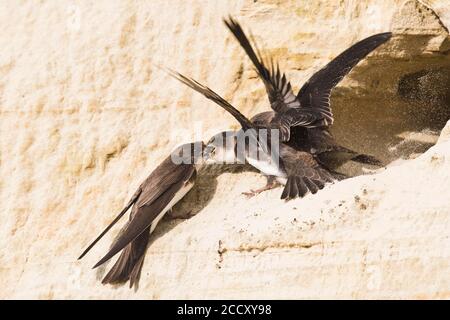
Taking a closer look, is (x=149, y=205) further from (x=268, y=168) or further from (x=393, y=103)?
(x=393, y=103)

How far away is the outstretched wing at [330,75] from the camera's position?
18.2ft

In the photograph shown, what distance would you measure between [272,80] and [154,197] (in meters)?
0.89

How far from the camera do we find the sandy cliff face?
5.32 meters

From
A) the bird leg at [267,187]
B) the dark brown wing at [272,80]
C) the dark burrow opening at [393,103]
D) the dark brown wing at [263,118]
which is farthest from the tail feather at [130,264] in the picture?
the dark burrow opening at [393,103]

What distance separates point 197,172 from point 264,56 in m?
0.71

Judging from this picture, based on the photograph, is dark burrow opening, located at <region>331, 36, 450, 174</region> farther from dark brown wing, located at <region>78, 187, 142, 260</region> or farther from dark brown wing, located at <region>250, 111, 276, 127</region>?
dark brown wing, located at <region>78, 187, 142, 260</region>

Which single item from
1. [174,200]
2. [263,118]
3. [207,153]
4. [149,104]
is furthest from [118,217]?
[263,118]

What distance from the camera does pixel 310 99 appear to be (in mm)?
5605

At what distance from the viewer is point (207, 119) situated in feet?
18.9

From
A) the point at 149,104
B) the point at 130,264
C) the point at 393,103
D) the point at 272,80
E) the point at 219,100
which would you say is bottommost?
the point at 393,103

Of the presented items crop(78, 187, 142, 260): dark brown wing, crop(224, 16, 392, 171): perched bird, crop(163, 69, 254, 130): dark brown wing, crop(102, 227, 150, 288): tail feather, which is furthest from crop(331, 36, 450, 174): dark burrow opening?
crop(102, 227, 150, 288): tail feather

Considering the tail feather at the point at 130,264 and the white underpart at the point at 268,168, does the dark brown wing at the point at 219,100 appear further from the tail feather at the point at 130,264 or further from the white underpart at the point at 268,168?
the tail feather at the point at 130,264

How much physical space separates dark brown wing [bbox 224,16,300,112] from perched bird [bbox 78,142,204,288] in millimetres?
440
